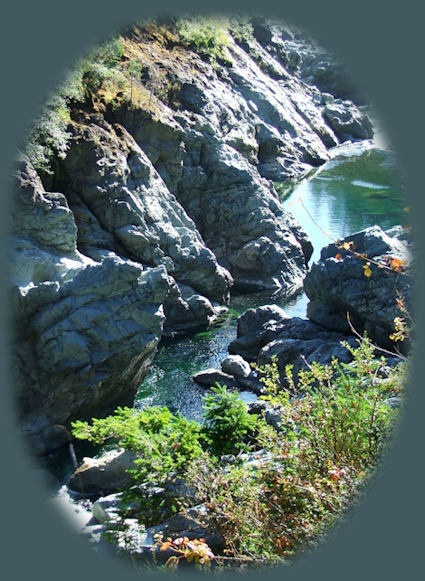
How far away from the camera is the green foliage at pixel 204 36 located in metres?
47.9

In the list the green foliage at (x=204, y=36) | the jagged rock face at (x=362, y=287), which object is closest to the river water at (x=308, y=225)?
the jagged rock face at (x=362, y=287)

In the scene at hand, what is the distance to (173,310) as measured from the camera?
3156cm

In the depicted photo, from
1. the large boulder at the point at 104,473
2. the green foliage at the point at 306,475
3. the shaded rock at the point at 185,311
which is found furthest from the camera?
the shaded rock at the point at 185,311

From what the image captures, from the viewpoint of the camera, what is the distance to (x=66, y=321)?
874 inches

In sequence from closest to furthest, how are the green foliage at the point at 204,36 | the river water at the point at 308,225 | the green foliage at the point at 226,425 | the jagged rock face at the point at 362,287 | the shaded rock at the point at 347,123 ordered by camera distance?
the green foliage at the point at 226,425 < the jagged rock face at the point at 362,287 < the river water at the point at 308,225 < the green foliage at the point at 204,36 < the shaded rock at the point at 347,123

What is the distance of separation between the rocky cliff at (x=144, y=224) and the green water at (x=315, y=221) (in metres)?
1.40

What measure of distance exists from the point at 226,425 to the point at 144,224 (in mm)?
19966

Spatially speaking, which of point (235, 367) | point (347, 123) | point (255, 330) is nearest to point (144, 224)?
point (255, 330)

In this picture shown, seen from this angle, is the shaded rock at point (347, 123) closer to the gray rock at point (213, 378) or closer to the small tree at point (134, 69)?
the small tree at point (134, 69)

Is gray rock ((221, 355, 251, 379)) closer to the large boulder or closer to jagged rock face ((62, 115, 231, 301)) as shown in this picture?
jagged rock face ((62, 115, 231, 301))

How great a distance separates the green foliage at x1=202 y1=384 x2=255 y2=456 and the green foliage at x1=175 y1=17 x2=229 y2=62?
42.0 meters

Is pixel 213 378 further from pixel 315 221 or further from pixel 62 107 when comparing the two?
pixel 62 107

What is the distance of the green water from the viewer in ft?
82.7

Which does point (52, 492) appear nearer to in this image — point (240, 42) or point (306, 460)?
point (306, 460)
